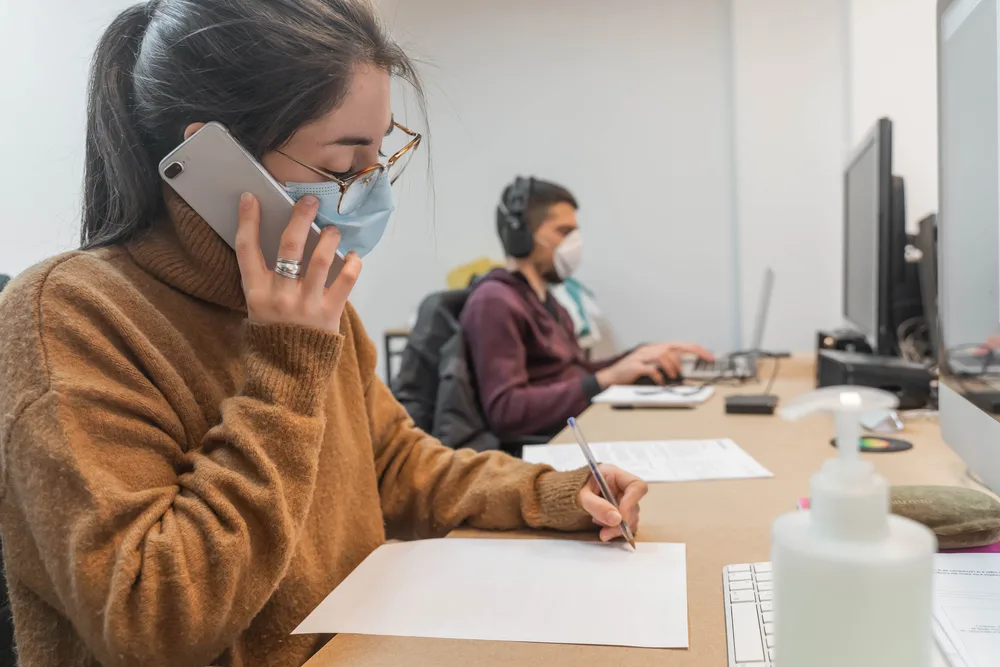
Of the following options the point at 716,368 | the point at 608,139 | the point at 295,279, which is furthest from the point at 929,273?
the point at 608,139

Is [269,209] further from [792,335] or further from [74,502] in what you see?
[792,335]

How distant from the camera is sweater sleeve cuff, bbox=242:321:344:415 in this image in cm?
65

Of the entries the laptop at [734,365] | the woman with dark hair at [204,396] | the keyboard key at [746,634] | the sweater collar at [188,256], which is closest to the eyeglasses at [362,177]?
the woman with dark hair at [204,396]

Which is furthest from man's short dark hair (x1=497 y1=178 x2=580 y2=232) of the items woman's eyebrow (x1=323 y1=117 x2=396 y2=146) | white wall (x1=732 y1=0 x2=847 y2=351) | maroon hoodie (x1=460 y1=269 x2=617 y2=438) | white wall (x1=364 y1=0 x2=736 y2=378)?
woman's eyebrow (x1=323 y1=117 x2=396 y2=146)

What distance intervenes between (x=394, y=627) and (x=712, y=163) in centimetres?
308

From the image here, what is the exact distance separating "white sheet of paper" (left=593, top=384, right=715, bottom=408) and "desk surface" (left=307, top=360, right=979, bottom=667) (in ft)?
0.12

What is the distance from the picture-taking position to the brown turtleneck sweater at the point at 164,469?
0.55 meters

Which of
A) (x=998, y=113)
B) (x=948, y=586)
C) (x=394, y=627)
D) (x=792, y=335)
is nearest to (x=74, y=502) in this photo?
(x=394, y=627)

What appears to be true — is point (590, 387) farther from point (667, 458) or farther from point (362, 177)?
point (362, 177)

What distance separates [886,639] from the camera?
31 cm

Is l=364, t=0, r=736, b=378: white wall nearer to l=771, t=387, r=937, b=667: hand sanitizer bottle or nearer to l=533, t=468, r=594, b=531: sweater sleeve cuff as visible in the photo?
l=533, t=468, r=594, b=531: sweater sleeve cuff

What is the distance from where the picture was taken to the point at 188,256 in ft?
2.45

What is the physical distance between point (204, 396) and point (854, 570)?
1.96ft

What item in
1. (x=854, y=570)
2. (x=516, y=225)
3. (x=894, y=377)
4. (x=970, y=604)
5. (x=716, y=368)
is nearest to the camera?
(x=854, y=570)
